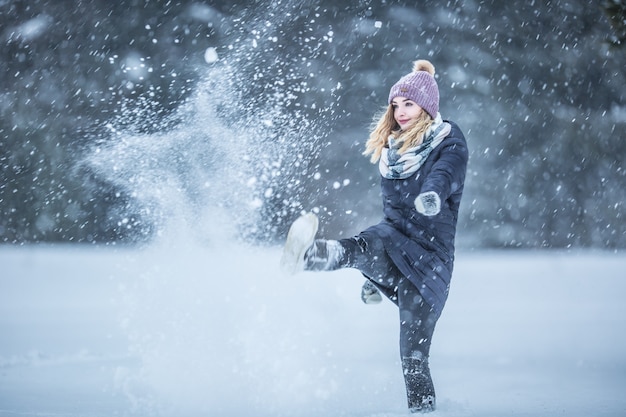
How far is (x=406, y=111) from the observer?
7.64 feet

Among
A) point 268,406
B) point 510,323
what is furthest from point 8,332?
point 510,323

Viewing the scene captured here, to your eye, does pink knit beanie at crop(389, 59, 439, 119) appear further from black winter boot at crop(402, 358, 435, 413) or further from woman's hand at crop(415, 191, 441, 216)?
black winter boot at crop(402, 358, 435, 413)

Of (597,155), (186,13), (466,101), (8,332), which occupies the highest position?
(186,13)

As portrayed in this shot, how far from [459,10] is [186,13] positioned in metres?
2.85

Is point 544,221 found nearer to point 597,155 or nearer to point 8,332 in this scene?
point 597,155

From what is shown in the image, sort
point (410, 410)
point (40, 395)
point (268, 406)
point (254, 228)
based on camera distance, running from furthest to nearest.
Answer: point (254, 228) < point (40, 395) < point (268, 406) < point (410, 410)

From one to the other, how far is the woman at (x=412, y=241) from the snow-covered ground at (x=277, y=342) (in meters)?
0.28

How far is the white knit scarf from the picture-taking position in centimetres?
218

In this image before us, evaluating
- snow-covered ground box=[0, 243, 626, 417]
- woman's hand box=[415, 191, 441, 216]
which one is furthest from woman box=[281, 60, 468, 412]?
snow-covered ground box=[0, 243, 626, 417]

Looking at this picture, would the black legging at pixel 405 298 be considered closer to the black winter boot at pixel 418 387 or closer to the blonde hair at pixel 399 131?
the black winter boot at pixel 418 387

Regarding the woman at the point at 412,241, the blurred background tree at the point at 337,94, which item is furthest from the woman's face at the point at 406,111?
the blurred background tree at the point at 337,94

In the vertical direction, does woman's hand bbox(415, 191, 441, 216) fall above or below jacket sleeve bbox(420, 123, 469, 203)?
below

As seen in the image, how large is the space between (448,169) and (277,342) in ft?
5.59

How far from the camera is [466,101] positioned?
700 cm
